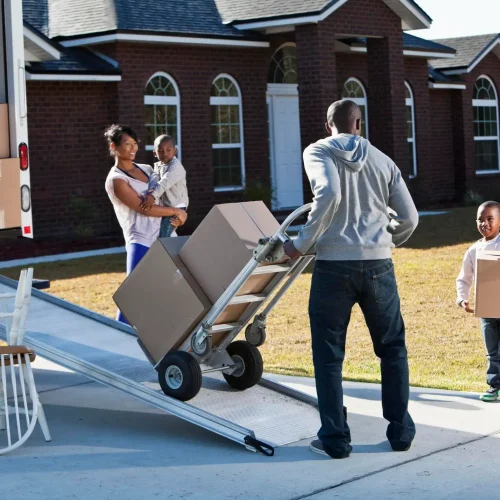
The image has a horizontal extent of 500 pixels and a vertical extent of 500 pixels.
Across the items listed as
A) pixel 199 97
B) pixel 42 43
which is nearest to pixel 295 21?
pixel 199 97

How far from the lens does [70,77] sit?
18.7 m

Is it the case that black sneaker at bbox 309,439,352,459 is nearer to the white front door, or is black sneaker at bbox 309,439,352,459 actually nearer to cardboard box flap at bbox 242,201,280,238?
cardboard box flap at bbox 242,201,280,238

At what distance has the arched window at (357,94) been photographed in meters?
24.5

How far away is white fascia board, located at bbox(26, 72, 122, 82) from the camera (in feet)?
59.8

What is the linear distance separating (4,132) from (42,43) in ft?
32.5

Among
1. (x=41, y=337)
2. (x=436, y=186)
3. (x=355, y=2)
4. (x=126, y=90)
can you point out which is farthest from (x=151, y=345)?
(x=436, y=186)

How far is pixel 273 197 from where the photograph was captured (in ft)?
73.6

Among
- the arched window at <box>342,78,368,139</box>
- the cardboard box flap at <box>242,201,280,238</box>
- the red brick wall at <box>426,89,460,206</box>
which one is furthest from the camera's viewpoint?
the red brick wall at <box>426,89,460,206</box>

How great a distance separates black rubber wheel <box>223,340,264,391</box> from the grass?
1.51 m

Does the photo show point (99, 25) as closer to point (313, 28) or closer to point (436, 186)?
point (313, 28)

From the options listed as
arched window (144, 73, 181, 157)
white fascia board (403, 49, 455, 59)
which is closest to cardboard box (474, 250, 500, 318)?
arched window (144, 73, 181, 157)

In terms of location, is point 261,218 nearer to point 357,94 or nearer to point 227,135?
point 227,135

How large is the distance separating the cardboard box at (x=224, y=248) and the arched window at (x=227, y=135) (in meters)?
15.1

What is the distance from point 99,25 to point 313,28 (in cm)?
415
